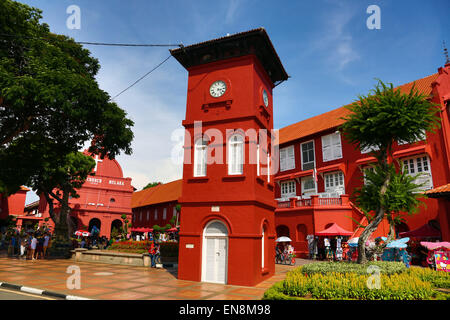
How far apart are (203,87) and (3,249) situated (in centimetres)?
2564

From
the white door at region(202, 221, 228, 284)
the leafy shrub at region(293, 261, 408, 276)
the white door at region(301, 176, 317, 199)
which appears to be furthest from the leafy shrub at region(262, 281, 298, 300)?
the white door at region(301, 176, 317, 199)

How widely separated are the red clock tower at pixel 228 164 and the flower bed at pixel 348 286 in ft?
11.5

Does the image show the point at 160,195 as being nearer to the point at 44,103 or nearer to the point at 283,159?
the point at 283,159

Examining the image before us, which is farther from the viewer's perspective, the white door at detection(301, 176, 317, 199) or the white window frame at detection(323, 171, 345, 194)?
the white door at detection(301, 176, 317, 199)

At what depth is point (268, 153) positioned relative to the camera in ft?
50.7

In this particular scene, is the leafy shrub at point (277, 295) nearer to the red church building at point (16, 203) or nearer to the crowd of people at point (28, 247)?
the crowd of people at point (28, 247)

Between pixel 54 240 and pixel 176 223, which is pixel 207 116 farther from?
pixel 176 223

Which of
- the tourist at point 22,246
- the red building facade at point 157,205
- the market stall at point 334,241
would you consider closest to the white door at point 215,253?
the market stall at point 334,241

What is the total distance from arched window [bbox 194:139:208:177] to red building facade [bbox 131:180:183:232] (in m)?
23.8

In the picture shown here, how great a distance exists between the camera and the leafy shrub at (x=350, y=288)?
25.8 feet

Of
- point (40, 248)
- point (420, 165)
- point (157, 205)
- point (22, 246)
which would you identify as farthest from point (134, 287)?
point (157, 205)

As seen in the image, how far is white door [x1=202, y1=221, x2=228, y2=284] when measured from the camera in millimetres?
12727

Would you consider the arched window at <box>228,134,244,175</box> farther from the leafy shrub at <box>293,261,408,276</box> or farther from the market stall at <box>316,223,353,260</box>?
the market stall at <box>316,223,353,260</box>

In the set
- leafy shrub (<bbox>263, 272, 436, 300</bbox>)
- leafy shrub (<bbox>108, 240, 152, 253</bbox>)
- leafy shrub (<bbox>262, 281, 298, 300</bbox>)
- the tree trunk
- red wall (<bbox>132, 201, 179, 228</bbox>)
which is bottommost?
leafy shrub (<bbox>262, 281, 298, 300</bbox>)
